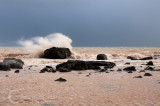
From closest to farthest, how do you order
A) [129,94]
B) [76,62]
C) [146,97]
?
[146,97] → [129,94] → [76,62]

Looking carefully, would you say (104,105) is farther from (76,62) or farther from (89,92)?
(76,62)

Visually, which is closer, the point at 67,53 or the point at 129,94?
the point at 129,94

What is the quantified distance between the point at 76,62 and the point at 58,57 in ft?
57.3

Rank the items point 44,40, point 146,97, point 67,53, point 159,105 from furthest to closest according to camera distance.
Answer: point 44,40
point 67,53
point 146,97
point 159,105

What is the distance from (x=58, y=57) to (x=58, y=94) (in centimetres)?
2701

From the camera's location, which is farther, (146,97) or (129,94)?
(129,94)

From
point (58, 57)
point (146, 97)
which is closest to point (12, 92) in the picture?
point (146, 97)

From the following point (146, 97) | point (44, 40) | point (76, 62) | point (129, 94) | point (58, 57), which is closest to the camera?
point (146, 97)

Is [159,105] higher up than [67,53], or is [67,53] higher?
[67,53]

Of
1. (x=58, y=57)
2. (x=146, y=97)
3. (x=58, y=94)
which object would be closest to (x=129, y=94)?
(x=146, y=97)

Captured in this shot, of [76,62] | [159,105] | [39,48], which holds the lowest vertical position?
[159,105]

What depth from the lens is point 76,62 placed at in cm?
1744

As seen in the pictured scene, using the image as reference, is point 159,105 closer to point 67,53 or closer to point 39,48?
point 67,53

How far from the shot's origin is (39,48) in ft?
134
